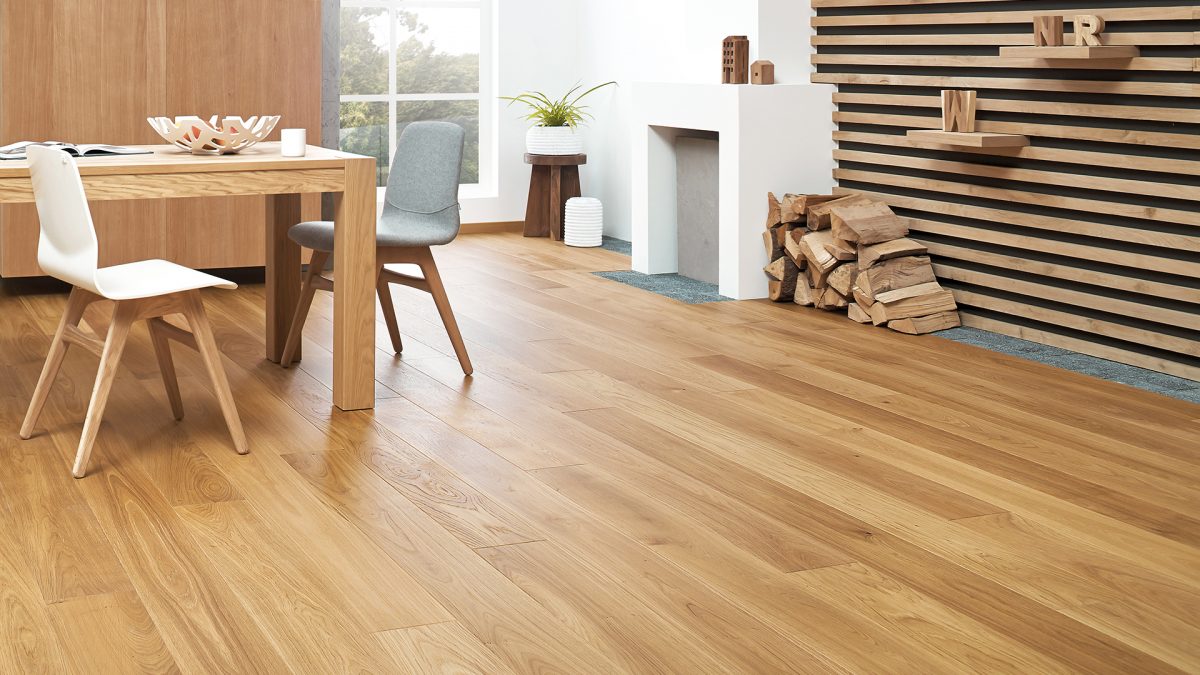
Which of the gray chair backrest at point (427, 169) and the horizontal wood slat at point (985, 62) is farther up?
the horizontal wood slat at point (985, 62)

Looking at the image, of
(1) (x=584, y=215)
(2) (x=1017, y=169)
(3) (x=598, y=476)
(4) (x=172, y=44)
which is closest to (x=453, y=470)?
(3) (x=598, y=476)

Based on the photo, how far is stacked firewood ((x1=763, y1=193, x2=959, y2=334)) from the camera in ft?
17.0

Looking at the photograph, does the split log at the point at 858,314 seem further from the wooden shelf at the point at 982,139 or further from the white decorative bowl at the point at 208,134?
the white decorative bowl at the point at 208,134

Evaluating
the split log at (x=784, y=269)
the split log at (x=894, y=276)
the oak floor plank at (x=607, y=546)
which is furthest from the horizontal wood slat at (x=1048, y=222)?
the oak floor plank at (x=607, y=546)

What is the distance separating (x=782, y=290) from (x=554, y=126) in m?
2.48

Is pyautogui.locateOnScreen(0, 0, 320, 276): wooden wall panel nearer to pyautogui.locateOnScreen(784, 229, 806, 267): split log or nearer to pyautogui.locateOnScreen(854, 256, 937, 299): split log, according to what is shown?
pyautogui.locateOnScreen(784, 229, 806, 267): split log

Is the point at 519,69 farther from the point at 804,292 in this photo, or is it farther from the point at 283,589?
the point at 283,589

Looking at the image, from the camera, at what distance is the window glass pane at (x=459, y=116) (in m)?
7.99

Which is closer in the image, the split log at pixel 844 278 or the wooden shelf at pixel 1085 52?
the wooden shelf at pixel 1085 52

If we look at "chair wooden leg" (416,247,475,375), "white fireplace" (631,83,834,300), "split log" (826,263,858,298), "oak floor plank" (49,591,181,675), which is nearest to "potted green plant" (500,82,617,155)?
"white fireplace" (631,83,834,300)

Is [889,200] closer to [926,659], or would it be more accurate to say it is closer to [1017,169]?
[1017,169]

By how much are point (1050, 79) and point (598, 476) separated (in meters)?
2.58

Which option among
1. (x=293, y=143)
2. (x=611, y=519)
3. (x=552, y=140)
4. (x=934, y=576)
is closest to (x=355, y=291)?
(x=293, y=143)

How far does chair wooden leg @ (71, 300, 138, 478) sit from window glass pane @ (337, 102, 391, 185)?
4.69 meters
